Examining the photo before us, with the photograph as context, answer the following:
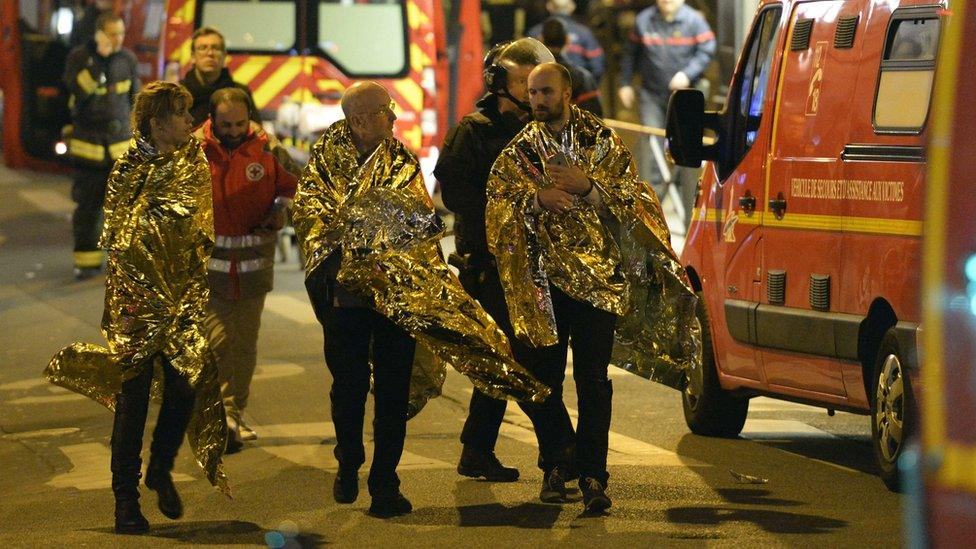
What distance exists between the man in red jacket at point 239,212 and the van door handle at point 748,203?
1.99 metres

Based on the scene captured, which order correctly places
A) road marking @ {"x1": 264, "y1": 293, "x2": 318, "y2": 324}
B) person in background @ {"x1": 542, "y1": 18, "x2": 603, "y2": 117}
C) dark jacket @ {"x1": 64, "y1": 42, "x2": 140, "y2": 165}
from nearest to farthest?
person in background @ {"x1": 542, "y1": 18, "x2": 603, "y2": 117} < road marking @ {"x1": 264, "y1": 293, "x2": 318, "y2": 324} < dark jacket @ {"x1": 64, "y1": 42, "x2": 140, "y2": 165}

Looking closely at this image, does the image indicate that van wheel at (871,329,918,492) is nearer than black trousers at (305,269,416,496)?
No

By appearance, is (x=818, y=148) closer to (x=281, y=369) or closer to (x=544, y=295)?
(x=544, y=295)

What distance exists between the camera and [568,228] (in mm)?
7352

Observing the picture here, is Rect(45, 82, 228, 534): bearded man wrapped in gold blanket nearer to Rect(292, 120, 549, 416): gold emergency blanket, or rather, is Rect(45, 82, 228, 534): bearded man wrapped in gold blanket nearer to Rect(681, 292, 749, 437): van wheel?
Rect(292, 120, 549, 416): gold emergency blanket

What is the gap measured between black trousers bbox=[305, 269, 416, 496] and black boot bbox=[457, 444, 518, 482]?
680 mm

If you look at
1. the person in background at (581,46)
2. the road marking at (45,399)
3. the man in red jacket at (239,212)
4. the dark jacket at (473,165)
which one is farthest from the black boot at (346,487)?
the person in background at (581,46)

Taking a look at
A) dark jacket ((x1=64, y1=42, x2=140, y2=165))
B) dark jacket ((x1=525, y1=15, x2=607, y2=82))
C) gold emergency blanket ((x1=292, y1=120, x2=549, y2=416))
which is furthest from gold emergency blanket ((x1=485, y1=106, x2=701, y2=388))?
dark jacket ((x1=525, y1=15, x2=607, y2=82))

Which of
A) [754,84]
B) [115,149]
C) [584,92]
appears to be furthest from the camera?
[115,149]

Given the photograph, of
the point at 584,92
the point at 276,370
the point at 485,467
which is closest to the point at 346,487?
the point at 485,467

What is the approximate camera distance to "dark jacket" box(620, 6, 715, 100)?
1764cm

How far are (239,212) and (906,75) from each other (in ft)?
9.74

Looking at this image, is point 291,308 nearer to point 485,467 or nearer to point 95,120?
point 95,120

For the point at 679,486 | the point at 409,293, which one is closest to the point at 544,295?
the point at 409,293
